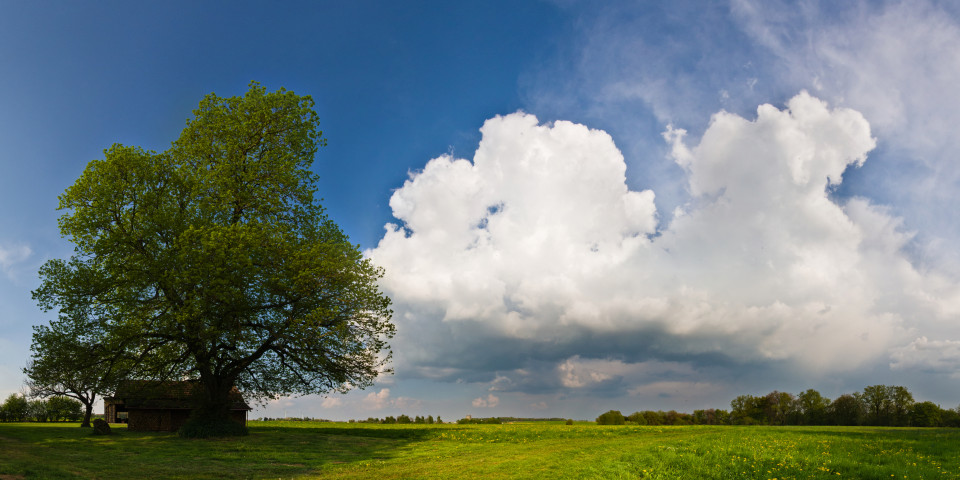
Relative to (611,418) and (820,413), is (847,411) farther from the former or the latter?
(611,418)

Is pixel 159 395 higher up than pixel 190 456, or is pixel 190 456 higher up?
pixel 159 395

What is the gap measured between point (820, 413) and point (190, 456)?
9632cm

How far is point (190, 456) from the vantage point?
25.5 meters

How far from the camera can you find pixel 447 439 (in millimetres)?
34531

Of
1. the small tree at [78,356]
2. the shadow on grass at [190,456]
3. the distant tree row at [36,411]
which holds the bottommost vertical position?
the distant tree row at [36,411]

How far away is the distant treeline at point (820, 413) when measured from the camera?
68750mm

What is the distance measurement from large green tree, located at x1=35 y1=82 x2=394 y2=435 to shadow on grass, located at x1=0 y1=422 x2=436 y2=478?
14.5ft

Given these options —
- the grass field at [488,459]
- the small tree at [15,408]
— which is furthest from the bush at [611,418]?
the small tree at [15,408]

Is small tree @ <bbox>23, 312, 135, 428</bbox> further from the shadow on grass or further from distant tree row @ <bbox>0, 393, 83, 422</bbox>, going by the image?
distant tree row @ <bbox>0, 393, 83, 422</bbox>

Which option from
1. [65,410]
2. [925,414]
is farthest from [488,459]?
[65,410]

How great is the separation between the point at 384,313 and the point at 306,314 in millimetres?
5210

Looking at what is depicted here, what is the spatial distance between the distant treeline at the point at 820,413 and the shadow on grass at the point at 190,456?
39.4 meters

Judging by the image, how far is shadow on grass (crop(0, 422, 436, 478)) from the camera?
19.9 meters

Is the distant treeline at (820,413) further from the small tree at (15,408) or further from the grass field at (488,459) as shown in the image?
the small tree at (15,408)
